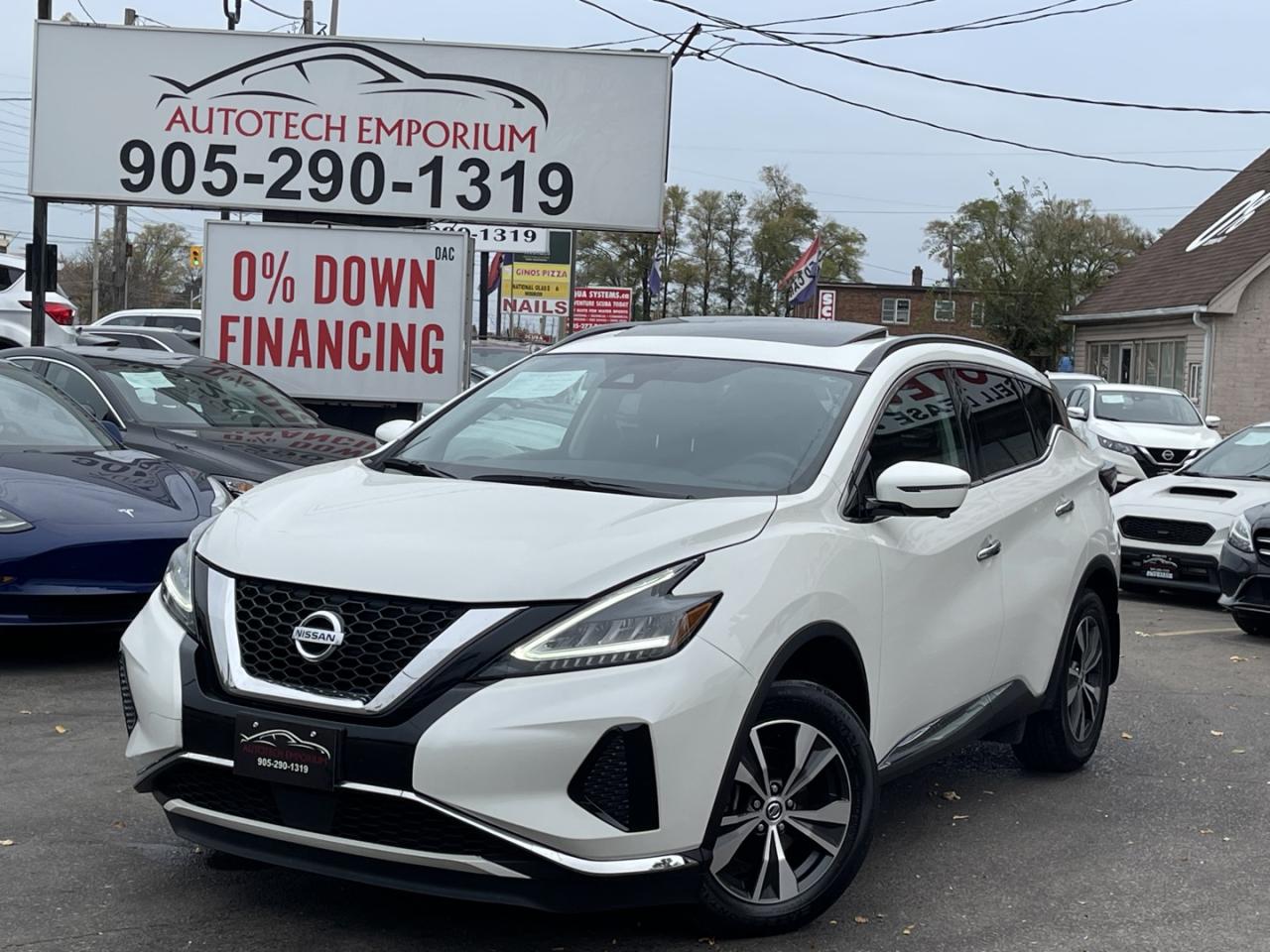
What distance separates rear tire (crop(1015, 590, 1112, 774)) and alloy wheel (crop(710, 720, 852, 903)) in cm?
203

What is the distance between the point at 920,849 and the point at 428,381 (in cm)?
1087

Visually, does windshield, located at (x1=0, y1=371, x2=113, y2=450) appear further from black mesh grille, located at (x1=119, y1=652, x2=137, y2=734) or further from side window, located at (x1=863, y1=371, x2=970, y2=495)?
side window, located at (x1=863, y1=371, x2=970, y2=495)

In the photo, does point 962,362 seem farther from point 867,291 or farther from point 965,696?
point 867,291

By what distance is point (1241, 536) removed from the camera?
33.9ft

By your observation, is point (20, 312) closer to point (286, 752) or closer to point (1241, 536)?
point (1241, 536)

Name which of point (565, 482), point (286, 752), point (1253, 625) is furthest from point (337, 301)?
point (286, 752)

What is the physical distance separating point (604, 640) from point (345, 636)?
63cm

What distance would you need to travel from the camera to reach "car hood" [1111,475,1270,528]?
1198 centimetres

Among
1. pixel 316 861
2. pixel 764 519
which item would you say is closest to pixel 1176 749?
pixel 764 519

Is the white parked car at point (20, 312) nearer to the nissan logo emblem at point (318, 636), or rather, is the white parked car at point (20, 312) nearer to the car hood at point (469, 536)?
the car hood at point (469, 536)

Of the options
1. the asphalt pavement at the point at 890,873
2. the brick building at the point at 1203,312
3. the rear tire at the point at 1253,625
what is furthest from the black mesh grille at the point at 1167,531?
the brick building at the point at 1203,312

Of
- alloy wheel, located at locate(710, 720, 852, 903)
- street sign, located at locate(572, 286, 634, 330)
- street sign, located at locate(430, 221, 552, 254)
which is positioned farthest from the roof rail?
street sign, located at locate(572, 286, 634, 330)

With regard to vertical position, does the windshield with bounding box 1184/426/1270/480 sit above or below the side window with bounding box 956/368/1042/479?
below

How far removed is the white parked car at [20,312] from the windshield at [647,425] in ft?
52.3
